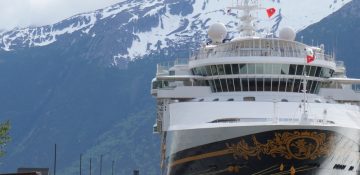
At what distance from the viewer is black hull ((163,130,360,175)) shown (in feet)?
221

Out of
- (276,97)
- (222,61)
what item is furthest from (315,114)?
(222,61)

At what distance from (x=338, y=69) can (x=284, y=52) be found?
1053 cm

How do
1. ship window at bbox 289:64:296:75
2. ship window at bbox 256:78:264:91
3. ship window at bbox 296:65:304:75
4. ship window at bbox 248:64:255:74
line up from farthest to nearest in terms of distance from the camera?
1. ship window at bbox 296:65:304:75
2. ship window at bbox 289:64:296:75
3. ship window at bbox 248:64:255:74
4. ship window at bbox 256:78:264:91

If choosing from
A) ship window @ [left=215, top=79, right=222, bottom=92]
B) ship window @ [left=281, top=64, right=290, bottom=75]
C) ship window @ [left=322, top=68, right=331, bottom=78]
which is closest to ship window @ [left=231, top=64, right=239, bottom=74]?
ship window @ [left=215, top=79, right=222, bottom=92]

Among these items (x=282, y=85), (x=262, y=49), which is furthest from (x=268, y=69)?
(x=262, y=49)

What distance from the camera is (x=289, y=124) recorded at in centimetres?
6738

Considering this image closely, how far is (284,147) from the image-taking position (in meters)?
67.2

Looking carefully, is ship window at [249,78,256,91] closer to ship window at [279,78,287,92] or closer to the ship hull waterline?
ship window at [279,78,287,92]

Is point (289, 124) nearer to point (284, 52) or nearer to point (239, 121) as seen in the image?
point (239, 121)

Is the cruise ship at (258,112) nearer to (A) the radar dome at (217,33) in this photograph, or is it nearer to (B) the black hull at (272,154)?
(B) the black hull at (272,154)

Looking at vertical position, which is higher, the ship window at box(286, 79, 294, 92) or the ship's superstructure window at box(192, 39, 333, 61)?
the ship's superstructure window at box(192, 39, 333, 61)

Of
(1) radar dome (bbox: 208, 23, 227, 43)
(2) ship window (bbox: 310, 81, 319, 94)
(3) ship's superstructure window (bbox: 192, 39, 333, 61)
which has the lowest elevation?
(2) ship window (bbox: 310, 81, 319, 94)

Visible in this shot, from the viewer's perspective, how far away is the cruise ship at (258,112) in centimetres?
6744

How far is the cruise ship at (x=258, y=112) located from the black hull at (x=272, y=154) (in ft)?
0.18
